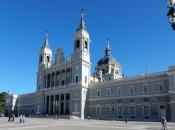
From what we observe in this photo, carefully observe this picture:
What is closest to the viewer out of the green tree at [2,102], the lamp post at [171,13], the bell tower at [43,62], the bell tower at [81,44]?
the lamp post at [171,13]

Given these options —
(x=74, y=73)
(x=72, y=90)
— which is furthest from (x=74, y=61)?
(x=72, y=90)

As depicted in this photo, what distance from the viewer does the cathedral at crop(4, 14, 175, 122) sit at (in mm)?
44281

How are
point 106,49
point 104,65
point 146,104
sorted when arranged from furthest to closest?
point 106,49 < point 104,65 < point 146,104

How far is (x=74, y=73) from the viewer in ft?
197

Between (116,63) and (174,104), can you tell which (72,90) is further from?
(116,63)

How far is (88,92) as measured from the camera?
59.3 meters

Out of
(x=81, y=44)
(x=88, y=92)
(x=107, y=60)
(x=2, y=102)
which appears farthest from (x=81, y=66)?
(x=2, y=102)

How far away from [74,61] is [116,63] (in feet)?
126

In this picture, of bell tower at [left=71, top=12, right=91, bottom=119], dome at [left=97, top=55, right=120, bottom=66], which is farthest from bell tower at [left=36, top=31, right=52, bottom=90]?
dome at [left=97, top=55, right=120, bottom=66]

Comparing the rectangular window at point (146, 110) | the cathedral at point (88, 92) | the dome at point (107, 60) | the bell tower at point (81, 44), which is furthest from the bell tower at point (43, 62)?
the rectangular window at point (146, 110)

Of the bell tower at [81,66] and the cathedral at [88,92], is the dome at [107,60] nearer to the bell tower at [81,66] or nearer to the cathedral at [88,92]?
the cathedral at [88,92]

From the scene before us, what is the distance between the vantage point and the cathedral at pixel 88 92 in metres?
44.3

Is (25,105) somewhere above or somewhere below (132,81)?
below

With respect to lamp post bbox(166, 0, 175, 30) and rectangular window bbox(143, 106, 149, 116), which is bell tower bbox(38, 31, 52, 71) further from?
lamp post bbox(166, 0, 175, 30)
